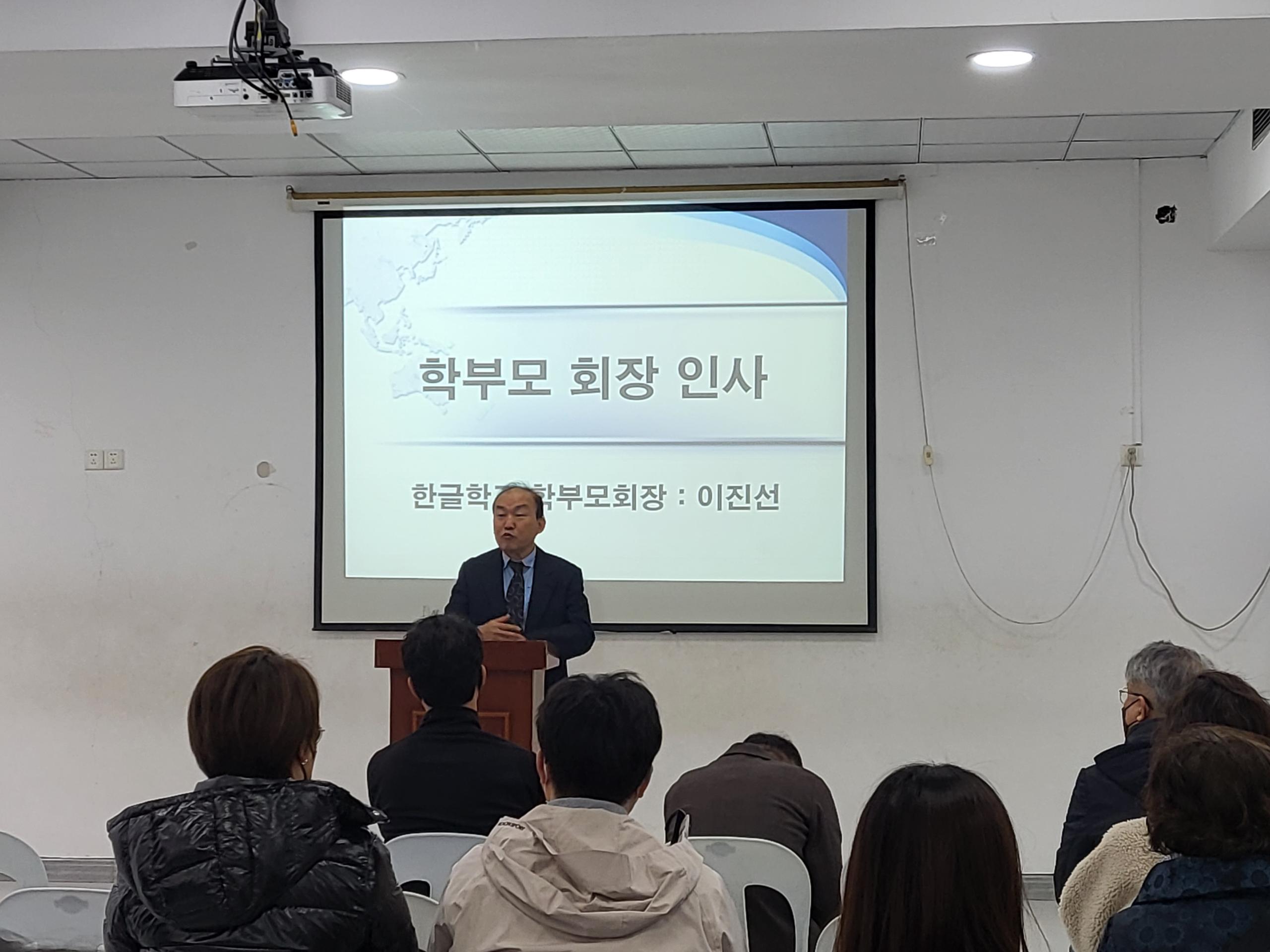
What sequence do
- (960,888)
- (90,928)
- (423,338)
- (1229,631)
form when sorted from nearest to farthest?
(960,888) → (90,928) → (1229,631) → (423,338)

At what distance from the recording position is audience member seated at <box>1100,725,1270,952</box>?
5.81 feet

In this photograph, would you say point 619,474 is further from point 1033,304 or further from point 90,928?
point 90,928

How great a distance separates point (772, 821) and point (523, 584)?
6.55ft

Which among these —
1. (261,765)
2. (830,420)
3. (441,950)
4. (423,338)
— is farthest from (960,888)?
(423,338)

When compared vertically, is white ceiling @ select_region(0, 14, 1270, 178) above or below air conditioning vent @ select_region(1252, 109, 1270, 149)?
below

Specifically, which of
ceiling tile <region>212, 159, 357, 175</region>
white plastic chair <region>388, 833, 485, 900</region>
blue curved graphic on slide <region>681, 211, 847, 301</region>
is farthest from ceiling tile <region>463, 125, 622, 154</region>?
white plastic chair <region>388, 833, 485, 900</region>

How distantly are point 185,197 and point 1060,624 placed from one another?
4.11 m

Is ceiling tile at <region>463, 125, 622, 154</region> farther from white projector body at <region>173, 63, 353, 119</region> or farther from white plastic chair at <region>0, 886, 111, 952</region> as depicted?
white plastic chair at <region>0, 886, 111, 952</region>

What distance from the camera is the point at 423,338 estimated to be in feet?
18.2

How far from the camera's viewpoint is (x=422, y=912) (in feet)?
7.84

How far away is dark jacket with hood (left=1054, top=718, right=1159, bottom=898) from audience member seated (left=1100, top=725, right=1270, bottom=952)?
34.0 inches

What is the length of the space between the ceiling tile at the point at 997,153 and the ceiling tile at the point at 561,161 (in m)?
1.23

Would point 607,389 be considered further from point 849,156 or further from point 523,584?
point 849,156

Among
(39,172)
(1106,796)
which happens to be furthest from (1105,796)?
(39,172)
